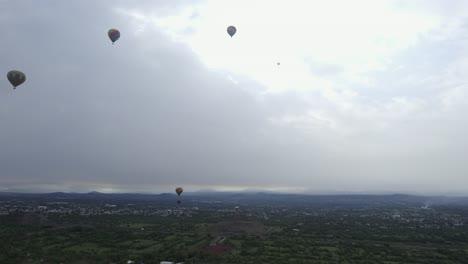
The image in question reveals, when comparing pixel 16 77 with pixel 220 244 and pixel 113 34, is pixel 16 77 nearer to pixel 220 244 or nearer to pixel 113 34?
pixel 113 34

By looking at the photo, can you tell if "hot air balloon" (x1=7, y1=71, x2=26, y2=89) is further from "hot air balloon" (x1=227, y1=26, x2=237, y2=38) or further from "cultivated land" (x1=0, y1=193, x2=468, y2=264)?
"hot air balloon" (x1=227, y1=26, x2=237, y2=38)

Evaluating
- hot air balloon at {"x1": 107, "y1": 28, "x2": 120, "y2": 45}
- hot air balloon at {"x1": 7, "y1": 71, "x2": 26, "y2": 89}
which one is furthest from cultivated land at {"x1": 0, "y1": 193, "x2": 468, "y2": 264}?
hot air balloon at {"x1": 107, "y1": 28, "x2": 120, "y2": 45}

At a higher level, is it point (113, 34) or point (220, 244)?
point (113, 34)

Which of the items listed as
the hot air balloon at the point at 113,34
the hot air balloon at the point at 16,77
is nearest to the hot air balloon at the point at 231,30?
the hot air balloon at the point at 113,34

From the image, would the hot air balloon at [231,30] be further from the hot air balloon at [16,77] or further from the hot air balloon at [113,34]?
the hot air balloon at [16,77]

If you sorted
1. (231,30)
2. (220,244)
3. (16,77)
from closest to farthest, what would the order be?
(16,77)
(231,30)
(220,244)

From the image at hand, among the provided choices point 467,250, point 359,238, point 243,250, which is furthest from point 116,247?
point 467,250

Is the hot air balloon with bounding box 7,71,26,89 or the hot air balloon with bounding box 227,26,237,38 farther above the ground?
the hot air balloon with bounding box 227,26,237,38

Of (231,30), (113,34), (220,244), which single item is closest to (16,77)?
(113,34)
